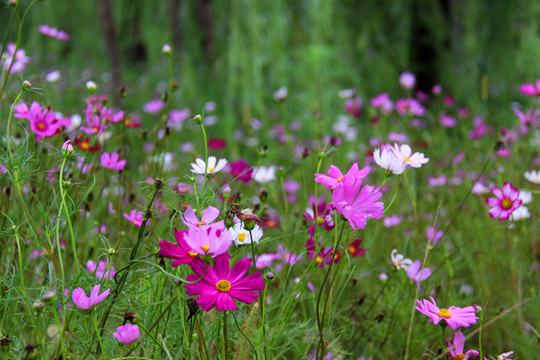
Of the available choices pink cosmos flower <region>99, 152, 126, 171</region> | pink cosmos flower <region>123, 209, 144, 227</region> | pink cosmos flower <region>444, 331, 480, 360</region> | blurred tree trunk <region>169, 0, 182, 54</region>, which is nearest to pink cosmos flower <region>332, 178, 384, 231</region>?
pink cosmos flower <region>444, 331, 480, 360</region>

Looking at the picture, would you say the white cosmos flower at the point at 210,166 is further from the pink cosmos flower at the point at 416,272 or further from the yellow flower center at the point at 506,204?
the yellow flower center at the point at 506,204

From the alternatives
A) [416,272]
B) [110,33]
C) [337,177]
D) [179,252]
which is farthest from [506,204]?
[110,33]

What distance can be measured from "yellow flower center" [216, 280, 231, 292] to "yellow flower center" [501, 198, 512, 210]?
653 mm

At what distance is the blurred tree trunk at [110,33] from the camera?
10.9 ft

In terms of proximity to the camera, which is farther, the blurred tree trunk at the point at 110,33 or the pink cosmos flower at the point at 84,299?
the blurred tree trunk at the point at 110,33

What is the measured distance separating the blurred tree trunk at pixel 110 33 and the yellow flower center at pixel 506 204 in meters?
2.86

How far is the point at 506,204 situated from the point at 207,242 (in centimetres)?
70

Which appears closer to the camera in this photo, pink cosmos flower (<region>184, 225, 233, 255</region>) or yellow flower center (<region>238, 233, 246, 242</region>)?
pink cosmos flower (<region>184, 225, 233, 255</region>)

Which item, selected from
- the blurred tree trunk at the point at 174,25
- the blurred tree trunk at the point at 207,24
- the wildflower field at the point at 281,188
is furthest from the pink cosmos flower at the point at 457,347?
the blurred tree trunk at the point at 207,24

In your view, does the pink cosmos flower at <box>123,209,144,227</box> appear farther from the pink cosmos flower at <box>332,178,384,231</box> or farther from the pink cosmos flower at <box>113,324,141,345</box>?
the pink cosmos flower at <box>332,178,384,231</box>

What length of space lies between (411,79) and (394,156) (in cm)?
162

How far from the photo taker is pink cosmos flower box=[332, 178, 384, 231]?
622 millimetres

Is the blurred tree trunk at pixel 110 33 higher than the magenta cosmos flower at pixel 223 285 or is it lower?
lower

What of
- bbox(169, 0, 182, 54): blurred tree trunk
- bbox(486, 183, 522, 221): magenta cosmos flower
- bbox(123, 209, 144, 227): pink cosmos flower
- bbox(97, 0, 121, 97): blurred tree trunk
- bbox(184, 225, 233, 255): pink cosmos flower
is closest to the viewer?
bbox(184, 225, 233, 255): pink cosmos flower
